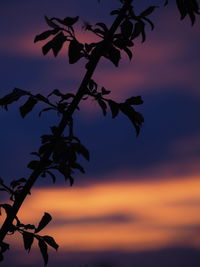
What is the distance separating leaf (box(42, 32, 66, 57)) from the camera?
482 centimetres

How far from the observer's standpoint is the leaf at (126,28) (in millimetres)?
4785

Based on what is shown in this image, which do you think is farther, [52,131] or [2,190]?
[2,190]

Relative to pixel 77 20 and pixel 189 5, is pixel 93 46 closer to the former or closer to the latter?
pixel 77 20

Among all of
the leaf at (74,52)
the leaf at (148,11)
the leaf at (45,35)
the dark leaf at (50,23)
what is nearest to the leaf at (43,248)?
the leaf at (74,52)

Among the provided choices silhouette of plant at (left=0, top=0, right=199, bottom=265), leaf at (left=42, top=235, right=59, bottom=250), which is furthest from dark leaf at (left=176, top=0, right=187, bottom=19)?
leaf at (left=42, top=235, right=59, bottom=250)

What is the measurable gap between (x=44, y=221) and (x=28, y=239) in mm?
297

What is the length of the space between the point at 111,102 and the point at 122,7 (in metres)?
0.77

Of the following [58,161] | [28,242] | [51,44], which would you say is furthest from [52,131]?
[28,242]

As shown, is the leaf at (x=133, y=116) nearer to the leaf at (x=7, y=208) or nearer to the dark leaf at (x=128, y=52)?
the dark leaf at (x=128, y=52)

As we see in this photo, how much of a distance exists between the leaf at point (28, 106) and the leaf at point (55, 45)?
1.40 ft

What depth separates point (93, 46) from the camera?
4883mm

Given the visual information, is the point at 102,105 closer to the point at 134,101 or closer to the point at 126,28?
the point at 134,101

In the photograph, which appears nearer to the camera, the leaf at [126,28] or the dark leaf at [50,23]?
the leaf at [126,28]

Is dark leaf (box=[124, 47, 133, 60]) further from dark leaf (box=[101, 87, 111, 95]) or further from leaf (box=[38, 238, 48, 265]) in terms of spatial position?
leaf (box=[38, 238, 48, 265])
